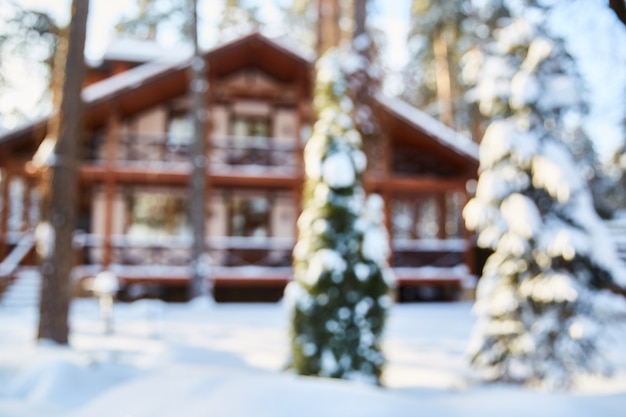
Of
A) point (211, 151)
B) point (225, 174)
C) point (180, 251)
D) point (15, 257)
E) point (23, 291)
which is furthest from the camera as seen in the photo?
point (211, 151)

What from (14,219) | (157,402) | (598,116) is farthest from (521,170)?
(14,219)

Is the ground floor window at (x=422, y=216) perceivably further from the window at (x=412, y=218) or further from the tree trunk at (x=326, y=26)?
the tree trunk at (x=326, y=26)

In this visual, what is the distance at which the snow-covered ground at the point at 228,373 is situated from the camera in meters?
2.68

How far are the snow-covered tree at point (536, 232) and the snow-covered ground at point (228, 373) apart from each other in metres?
0.62

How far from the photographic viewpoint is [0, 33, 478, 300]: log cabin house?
16891 millimetres

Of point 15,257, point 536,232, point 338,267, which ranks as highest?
point 536,232

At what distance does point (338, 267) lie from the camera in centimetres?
650

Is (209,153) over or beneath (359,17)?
beneath

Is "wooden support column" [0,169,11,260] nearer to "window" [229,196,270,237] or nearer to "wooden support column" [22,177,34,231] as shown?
"wooden support column" [22,177,34,231]

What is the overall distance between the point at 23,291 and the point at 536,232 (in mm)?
13673

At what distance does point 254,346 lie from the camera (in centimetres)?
975

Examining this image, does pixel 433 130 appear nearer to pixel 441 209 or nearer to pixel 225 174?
pixel 441 209

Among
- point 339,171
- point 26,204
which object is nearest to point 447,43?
point 26,204

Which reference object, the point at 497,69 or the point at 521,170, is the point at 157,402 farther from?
the point at 497,69
